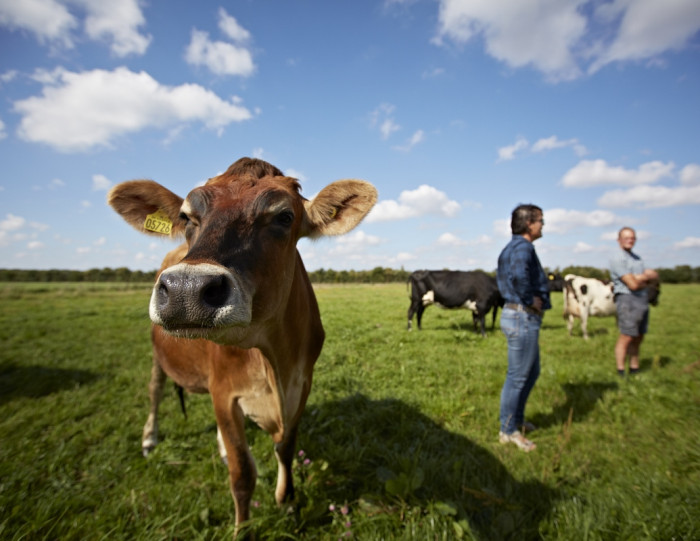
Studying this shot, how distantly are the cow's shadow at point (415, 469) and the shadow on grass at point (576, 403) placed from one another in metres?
1.12

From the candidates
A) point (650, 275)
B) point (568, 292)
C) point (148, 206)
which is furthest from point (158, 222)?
point (568, 292)

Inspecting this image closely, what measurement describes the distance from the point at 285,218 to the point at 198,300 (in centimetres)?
89

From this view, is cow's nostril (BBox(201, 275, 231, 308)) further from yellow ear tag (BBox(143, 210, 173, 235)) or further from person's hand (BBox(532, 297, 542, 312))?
person's hand (BBox(532, 297, 542, 312))

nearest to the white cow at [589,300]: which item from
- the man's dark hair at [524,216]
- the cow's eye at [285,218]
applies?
the man's dark hair at [524,216]

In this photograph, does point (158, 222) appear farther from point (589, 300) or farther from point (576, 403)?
point (589, 300)

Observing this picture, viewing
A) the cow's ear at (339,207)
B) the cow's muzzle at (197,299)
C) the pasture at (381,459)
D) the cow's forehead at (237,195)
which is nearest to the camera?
the cow's muzzle at (197,299)

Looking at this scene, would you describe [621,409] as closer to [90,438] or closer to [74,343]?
[90,438]

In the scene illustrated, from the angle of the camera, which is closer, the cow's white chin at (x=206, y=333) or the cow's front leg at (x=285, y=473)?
the cow's white chin at (x=206, y=333)

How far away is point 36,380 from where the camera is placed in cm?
560

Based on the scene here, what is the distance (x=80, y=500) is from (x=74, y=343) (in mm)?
7820

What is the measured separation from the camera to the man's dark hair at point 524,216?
376 cm

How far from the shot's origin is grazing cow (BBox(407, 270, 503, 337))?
12.0 meters

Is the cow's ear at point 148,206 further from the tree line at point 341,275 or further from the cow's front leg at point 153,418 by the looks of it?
the tree line at point 341,275

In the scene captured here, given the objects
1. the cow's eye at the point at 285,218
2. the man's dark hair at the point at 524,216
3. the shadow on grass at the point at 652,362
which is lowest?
the shadow on grass at the point at 652,362
